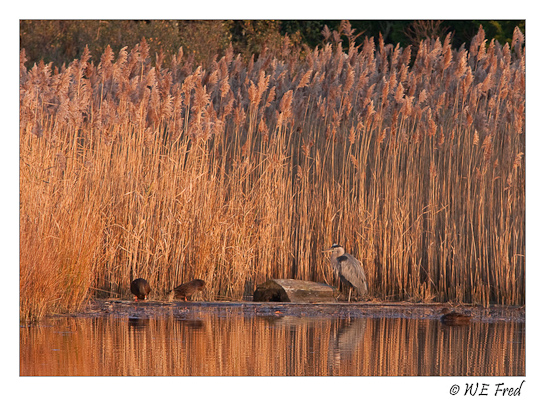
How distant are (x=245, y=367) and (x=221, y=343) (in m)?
0.76

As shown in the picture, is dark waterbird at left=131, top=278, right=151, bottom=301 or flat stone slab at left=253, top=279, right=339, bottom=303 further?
flat stone slab at left=253, top=279, right=339, bottom=303

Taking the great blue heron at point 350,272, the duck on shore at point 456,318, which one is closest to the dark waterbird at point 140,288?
the great blue heron at point 350,272

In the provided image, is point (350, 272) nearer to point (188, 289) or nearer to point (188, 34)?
point (188, 289)

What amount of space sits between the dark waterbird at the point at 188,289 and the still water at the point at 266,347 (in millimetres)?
623

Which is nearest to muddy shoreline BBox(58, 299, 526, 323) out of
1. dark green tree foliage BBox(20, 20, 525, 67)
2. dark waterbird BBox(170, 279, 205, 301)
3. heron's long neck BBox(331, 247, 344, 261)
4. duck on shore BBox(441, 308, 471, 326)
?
dark waterbird BBox(170, 279, 205, 301)

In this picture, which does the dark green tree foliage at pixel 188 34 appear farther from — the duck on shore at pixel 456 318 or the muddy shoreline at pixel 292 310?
the duck on shore at pixel 456 318

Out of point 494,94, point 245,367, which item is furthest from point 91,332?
point 494,94

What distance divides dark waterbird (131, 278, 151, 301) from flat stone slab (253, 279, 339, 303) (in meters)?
0.99

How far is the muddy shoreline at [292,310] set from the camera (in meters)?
7.23

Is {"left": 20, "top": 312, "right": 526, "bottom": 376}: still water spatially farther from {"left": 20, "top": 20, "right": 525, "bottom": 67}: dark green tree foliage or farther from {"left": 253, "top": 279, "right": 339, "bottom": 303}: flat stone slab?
{"left": 20, "top": 20, "right": 525, "bottom": 67}: dark green tree foliage

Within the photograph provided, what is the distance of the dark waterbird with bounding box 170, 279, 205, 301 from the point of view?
7.73 metres

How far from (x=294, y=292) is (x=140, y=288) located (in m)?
1.34

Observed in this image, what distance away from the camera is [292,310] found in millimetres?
7500

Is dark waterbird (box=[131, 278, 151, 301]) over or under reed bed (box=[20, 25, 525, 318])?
under
